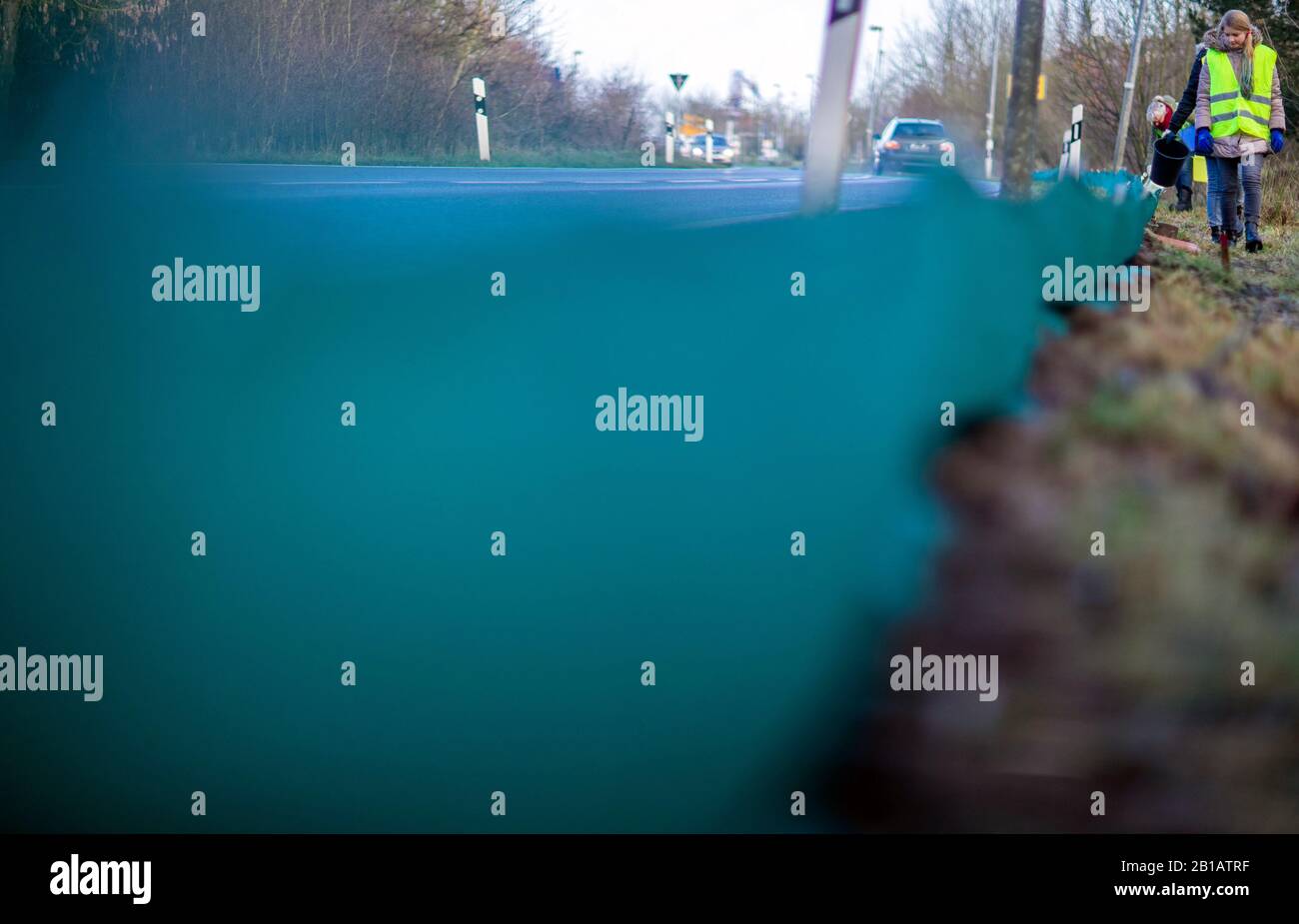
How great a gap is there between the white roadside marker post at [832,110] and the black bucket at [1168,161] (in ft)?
5.05

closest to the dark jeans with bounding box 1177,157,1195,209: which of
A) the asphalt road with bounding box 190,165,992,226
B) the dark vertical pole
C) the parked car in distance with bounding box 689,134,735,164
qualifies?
the dark vertical pole

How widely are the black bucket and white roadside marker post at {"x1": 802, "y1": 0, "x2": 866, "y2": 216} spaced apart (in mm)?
1541

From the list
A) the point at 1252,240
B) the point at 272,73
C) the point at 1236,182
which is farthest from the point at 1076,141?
the point at 272,73

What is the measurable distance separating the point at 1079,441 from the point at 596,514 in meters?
0.93

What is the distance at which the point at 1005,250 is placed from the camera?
246cm

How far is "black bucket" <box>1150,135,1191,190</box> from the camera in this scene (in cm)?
380

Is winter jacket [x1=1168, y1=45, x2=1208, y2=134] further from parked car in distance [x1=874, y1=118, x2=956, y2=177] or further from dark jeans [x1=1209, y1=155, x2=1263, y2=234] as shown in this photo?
parked car in distance [x1=874, y1=118, x2=956, y2=177]

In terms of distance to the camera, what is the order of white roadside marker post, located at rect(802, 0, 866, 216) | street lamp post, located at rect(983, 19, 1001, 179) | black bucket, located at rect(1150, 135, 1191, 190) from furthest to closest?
black bucket, located at rect(1150, 135, 1191, 190), street lamp post, located at rect(983, 19, 1001, 179), white roadside marker post, located at rect(802, 0, 866, 216)

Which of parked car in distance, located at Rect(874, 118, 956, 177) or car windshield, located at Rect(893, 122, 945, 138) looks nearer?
parked car in distance, located at Rect(874, 118, 956, 177)

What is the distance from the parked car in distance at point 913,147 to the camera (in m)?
2.67

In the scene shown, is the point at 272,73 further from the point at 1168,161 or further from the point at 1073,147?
the point at 1168,161

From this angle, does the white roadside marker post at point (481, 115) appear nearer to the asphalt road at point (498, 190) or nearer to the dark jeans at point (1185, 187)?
the asphalt road at point (498, 190)
